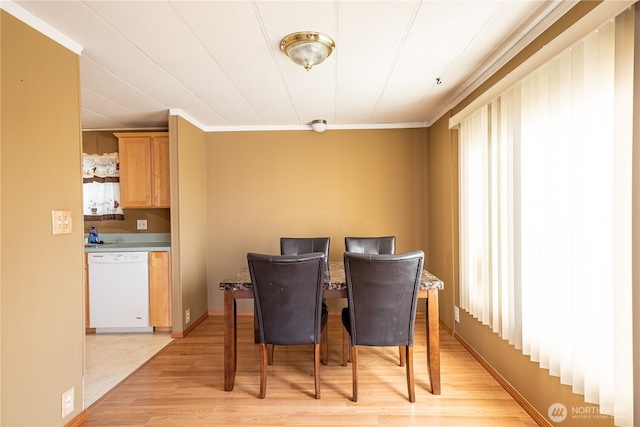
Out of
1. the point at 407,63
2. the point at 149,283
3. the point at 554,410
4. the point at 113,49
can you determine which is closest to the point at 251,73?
the point at 113,49

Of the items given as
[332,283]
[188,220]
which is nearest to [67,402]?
[332,283]

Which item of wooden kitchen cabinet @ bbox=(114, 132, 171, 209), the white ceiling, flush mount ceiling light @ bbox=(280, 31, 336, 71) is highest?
the white ceiling

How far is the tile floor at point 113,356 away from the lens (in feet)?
7.42

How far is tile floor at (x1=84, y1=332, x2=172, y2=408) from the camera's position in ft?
7.42

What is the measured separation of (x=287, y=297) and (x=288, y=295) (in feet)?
0.05

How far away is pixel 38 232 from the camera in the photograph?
1578mm

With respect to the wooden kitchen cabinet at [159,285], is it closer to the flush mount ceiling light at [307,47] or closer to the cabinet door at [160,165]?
the cabinet door at [160,165]

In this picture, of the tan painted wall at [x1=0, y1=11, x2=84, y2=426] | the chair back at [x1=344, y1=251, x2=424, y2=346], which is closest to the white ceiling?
the tan painted wall at [x1=0, y1=11, x2=84, y2=426]

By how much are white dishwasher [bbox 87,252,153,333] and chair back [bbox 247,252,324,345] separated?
1880mm

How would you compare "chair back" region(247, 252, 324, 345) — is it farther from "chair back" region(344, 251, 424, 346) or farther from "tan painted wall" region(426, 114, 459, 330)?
"tan painted wall" region(426, 114, 459, 330)

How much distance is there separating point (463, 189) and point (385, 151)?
1.29 metres

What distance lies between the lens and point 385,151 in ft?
12.4

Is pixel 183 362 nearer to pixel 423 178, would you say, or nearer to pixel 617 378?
pixel 617 378

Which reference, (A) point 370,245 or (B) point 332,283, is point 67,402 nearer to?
(B) point 332,283
